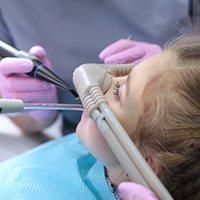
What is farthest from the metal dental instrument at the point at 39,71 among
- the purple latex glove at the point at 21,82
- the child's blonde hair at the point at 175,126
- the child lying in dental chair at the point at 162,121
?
the child's blonde hair at the point at 175,126

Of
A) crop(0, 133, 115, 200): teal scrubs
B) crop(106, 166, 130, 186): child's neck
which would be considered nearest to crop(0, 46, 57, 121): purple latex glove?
crop(0, 133, 115, 200): teal scrubs

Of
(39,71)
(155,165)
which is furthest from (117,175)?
(39,71)

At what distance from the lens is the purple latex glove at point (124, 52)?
0.88 meters

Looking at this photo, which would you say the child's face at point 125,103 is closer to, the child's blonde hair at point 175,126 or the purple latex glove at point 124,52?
the child's blonde hair at point 175,126

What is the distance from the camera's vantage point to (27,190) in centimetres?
74

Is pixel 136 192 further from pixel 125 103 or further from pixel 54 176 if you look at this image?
pixel 54 176

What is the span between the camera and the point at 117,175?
64 cm

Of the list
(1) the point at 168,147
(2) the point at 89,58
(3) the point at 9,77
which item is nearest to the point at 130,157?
(1) the point at 168,147

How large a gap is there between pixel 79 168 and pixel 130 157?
1.11 feet

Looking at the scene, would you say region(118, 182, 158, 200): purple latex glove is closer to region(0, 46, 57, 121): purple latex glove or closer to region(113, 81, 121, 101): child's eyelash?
region(113, 81, 121, 101): child's eyelash

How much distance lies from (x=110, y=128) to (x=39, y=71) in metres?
0.30

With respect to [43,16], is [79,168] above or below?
below

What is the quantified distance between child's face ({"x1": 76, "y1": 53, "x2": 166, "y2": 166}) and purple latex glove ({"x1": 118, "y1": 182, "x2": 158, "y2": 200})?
0.11 meters

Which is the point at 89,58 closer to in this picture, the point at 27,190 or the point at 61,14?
the point at 61,14
